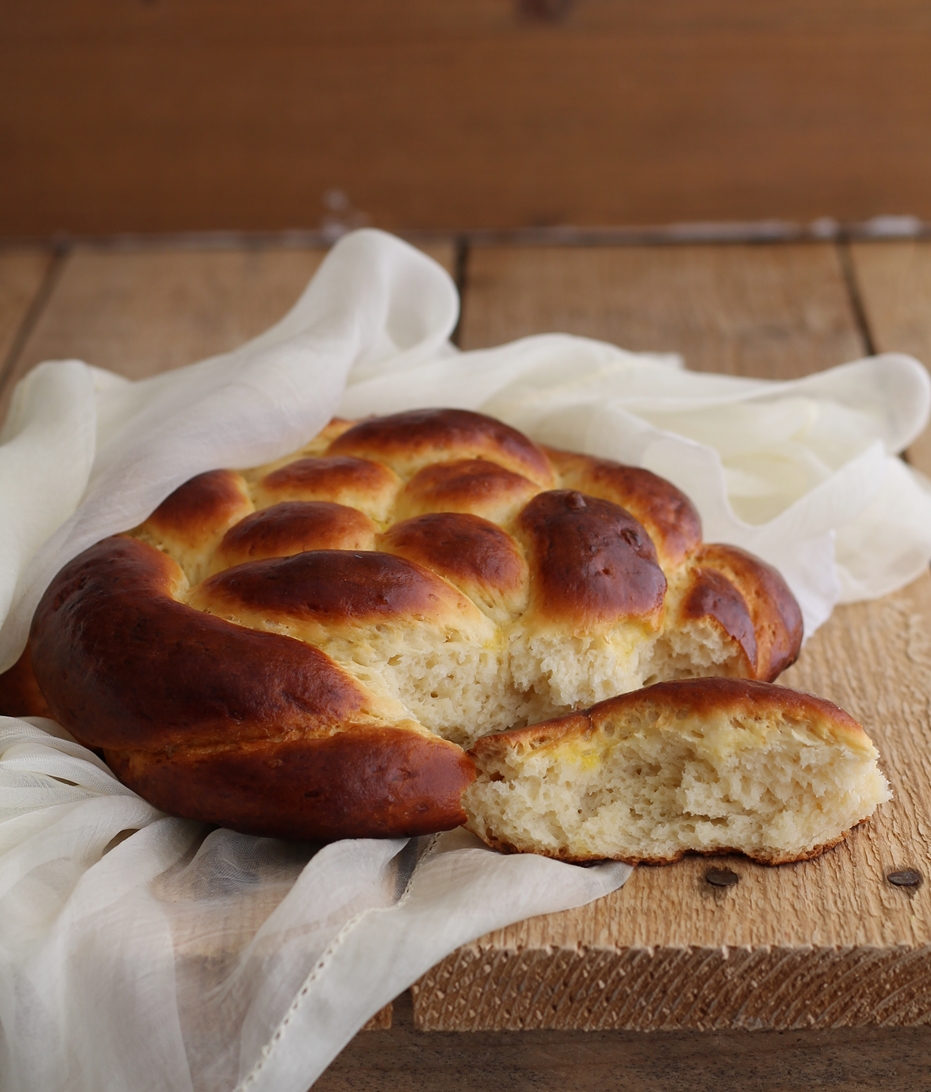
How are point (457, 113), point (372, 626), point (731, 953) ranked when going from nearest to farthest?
1. point (731, 953)
2. point (372, 626)
3. point (457, 113)

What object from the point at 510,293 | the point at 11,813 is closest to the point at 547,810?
the point at 11,813

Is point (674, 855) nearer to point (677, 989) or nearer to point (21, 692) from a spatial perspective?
point (677, 989)

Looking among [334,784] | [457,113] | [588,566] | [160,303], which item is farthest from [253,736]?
[457,113]

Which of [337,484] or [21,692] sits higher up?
[337,484]

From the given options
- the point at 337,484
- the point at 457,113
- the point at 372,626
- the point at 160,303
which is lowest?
the point at 372,626

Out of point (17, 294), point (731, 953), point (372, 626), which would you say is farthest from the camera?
point (17, 294)

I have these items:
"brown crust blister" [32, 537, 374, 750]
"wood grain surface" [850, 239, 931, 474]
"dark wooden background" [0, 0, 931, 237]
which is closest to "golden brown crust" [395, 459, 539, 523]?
"brown crust blister" [32, 537, 374, 750]

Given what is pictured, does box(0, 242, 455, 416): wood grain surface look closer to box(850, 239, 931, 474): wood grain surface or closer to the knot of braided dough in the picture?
box(850, 239, 931, 474): wood grain surface
